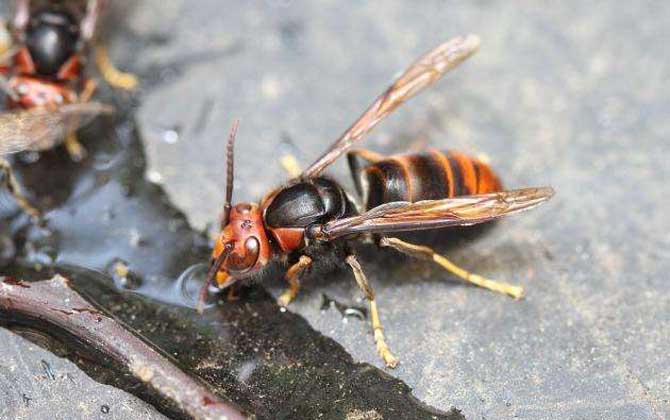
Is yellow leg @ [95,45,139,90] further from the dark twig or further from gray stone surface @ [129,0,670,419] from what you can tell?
the dark twig

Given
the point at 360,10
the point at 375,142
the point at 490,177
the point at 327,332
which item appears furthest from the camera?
the point at 360,10

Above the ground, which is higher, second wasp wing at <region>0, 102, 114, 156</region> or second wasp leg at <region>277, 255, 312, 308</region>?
second wasp wing at <region>0, 102, 114, 156</region>

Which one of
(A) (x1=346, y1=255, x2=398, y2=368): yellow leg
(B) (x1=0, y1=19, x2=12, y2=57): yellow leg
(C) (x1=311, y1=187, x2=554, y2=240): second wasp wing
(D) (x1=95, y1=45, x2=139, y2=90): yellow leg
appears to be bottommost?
(A) (x1=346, y1=255, x2=398, y2=368): yellow leg

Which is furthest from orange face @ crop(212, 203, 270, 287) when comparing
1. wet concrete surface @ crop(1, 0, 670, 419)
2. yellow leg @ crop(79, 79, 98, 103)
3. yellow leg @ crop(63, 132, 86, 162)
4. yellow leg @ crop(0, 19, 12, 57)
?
yellow leg @ crop(0, 19, 12, 57)

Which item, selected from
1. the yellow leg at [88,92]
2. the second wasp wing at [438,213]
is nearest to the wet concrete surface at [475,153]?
the yellow leg at [88,92]

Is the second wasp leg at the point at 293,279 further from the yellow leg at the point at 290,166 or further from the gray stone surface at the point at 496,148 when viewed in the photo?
the yellow leg at the point at 290,166

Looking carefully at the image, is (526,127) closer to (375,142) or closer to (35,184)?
(375,142)

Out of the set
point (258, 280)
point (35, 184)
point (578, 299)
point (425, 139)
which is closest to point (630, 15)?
point (425, 139)
